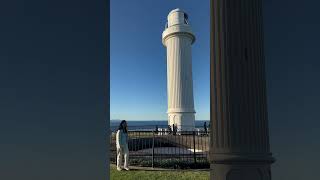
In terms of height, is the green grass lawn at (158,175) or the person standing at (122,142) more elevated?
the person standing at (122,142)

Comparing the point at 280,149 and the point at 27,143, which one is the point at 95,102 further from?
the point at 280,149

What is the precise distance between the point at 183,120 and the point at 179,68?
377 centimetres

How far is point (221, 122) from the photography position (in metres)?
3.65

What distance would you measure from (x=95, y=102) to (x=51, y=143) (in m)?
0.74

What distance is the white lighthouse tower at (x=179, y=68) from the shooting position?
25.7 meters

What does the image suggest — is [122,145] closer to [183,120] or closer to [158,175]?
[158,175]

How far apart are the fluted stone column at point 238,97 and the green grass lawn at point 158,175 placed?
207 inches

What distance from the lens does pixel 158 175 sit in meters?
9.20

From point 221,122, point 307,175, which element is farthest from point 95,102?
point 307,175

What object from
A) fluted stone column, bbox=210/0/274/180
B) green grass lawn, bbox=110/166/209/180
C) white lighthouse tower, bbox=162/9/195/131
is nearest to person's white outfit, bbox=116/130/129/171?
green grass lawn, bbox=110/166/209/180

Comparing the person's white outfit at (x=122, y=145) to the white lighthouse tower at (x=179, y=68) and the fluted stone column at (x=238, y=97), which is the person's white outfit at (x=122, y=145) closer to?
the fluted stone column at (x=238, y=97)

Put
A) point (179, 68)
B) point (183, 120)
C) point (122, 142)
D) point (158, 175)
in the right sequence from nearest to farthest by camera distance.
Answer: point (158, 175), point (122, 142), point (183, 120), point (179, 68)

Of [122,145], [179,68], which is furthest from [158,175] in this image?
[179,68]

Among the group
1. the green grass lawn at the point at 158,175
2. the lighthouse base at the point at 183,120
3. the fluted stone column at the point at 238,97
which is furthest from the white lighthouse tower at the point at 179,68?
the fluted stone column at the point at 238,97
